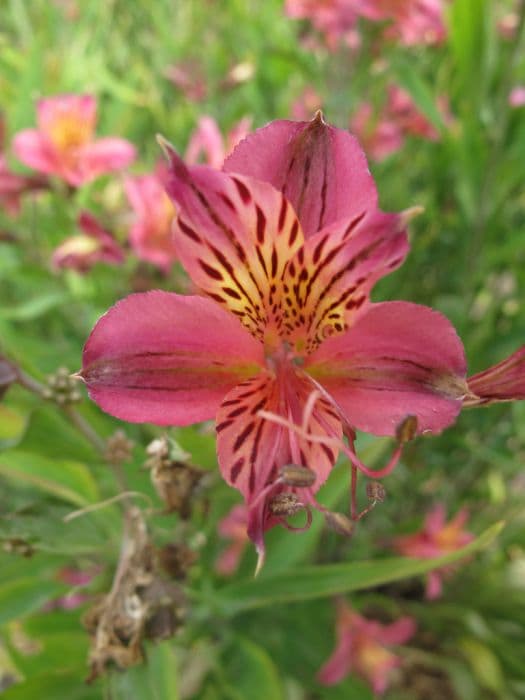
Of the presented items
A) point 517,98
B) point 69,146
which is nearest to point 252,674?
point 69,146

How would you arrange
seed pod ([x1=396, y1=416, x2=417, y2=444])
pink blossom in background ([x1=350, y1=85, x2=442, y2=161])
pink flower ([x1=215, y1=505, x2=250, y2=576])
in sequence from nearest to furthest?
seed pod ([x1=396, y1=416, x2=417, y2=444]) < pink flower ([x1=215, y1=505, x2=250, y2=576]) < pink blossom in background ([x1=350, y1=85, x2=442, y2=161])

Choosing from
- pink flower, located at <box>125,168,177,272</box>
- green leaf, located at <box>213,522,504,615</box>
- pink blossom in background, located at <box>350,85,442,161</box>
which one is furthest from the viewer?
pink blossom in background, located at <box>350,85,442,161</box>

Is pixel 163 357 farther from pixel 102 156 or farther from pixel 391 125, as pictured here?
pixel 391 125

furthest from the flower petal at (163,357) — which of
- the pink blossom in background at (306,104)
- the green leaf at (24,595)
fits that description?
the pink blossom in background at (306,104)

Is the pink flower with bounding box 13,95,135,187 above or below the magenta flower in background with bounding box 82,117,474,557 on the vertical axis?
above

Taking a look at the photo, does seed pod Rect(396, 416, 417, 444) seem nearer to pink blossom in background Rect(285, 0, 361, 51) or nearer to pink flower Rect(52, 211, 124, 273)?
pink flower Rect(52, 211, 124, 273)

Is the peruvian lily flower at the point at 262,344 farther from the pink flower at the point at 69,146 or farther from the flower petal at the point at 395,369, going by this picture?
the pink flower at the point at 69,146

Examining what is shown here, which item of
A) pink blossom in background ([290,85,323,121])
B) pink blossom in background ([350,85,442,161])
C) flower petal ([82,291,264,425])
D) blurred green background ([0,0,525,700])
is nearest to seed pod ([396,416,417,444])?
flower petal ([82,291,264,425])

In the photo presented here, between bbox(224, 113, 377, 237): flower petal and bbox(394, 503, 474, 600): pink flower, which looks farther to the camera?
bbox(394, 503, 474, 600): pink flower
